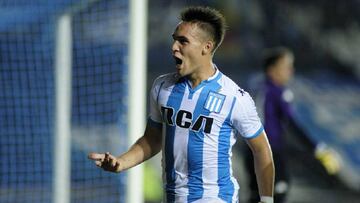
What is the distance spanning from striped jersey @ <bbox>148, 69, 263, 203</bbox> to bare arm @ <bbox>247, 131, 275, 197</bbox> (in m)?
0.05

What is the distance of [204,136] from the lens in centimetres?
518

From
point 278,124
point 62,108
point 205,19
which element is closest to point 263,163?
point 205,19

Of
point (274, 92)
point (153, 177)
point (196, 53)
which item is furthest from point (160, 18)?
point (196, 53)

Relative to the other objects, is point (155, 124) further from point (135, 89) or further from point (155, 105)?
point (135, 89)

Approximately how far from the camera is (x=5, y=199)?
9055 mm

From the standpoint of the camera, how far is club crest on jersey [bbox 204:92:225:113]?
5188 mm

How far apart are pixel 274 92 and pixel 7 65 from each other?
2455 mm

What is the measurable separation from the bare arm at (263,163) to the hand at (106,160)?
76 centimetres

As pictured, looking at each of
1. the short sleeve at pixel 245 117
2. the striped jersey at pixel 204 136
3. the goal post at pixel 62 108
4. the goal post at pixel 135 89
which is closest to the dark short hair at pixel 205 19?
the striped jersey at pixel 204 136

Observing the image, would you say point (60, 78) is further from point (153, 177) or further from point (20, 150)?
point (153, 177)

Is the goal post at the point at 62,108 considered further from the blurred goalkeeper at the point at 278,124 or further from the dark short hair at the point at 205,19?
the dark short hair at the point at 205,19

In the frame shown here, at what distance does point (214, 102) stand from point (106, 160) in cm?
67

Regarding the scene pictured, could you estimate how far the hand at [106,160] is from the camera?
196 inches

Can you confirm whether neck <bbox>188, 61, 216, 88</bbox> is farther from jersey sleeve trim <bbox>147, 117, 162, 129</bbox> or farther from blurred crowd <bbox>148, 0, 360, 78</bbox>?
blurred crowd <bbox>148, 0, 360, 78</bbox>
